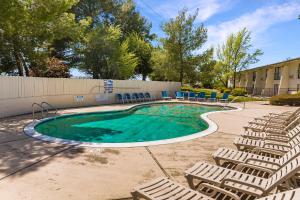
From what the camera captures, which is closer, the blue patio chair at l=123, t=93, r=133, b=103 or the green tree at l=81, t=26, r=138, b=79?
the blue patio chair at l=123, t=93, r=133, b=103

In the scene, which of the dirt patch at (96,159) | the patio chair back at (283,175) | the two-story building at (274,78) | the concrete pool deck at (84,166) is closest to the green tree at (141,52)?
the two-story building at (274,78)

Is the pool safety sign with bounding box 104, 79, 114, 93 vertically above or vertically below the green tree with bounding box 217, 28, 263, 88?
below

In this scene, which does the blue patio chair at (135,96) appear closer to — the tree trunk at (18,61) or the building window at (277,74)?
the tree trunk at (18,61)

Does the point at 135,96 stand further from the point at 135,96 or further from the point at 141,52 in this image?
the point at 141,52

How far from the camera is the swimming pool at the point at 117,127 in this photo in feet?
30.2

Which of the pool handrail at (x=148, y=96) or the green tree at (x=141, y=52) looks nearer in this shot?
the pool handrail at (x=148, y=96)

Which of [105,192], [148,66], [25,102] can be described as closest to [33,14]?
[25,102]

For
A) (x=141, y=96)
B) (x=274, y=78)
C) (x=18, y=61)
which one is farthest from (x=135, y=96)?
(x=274, y=78)

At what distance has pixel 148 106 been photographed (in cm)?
1928

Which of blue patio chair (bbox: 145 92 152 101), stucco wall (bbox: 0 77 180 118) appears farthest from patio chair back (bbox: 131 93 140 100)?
blue patio chair (bbox: 145 92 152 101)

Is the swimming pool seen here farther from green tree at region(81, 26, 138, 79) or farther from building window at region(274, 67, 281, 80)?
building window at region(274, 67, 281, 80)

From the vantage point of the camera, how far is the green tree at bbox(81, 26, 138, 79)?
2628 cm

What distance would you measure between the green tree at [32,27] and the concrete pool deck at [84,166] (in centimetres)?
732

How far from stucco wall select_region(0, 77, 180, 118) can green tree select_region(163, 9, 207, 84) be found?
973 centimetres
